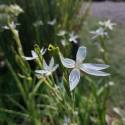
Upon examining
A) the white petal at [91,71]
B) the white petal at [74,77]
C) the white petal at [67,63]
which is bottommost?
the white petal at [74,77]

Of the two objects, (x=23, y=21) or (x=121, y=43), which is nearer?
(x=23, y=21)

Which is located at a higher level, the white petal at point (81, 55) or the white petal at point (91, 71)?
the white petal at point (81, 55)

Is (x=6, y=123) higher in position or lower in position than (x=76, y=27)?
lower

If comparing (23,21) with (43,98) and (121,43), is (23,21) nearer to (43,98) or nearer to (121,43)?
(43,98)

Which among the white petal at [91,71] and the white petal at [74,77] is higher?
the white petal at [91,71]

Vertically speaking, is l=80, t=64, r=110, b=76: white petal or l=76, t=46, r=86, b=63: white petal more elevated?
l=76, t=46, r=86, b=63: white petal

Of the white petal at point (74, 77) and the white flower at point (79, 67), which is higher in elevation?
the white flower at point (79, 67)

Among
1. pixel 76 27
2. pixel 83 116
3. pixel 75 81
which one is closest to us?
pixel 75 81

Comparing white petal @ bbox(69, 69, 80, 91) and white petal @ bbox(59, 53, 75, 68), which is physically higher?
white petal @ bbox(59, 53, 75, 68)

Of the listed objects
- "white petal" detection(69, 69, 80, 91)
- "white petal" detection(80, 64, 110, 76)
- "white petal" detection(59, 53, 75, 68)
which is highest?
"white petal" detection(59, 53, 75, 68)

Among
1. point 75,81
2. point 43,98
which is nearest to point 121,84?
point 43,98

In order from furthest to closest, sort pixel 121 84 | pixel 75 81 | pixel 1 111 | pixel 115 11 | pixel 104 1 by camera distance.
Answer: pixel 104 1
pixel 115 11
pixel 121 84
pixel 1 111
pixel 75 81
